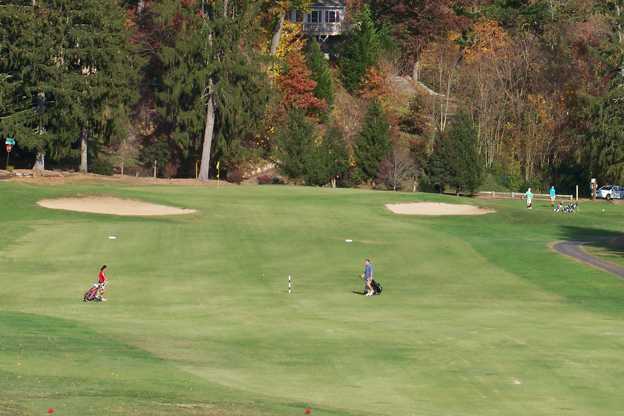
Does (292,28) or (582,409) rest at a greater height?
(292,28)

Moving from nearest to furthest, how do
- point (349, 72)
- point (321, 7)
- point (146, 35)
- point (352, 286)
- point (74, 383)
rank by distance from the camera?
1. point (74, 383)
2. point (352, 286)
3. point (146, 35)
4. point (349, 72)
5. point (321, 7)

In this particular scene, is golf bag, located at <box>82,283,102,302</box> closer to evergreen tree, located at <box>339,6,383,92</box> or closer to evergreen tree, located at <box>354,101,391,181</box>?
evergreen tree, located at <box>354,101,391,181</box>

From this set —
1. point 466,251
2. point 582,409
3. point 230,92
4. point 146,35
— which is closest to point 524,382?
point 582,409

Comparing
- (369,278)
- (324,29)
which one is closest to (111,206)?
(369,278)

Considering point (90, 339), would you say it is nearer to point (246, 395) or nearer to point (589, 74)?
point (246, 395)

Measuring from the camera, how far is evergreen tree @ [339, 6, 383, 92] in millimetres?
136750

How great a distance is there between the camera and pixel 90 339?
113ft

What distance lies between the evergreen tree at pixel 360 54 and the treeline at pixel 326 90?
0.53ft

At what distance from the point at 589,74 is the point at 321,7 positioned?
34.0 metres

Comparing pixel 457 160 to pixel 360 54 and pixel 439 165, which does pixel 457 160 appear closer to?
pixel 439 165

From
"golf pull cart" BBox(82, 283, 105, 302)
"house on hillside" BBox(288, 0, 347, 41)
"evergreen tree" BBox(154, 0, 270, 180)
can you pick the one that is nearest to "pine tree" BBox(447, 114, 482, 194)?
"evergreen tree" BBox(154, 0, 270, 180)

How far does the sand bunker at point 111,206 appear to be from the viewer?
261 feet

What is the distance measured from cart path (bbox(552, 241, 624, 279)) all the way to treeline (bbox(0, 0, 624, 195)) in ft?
145

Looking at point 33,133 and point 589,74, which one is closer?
point 33,133
